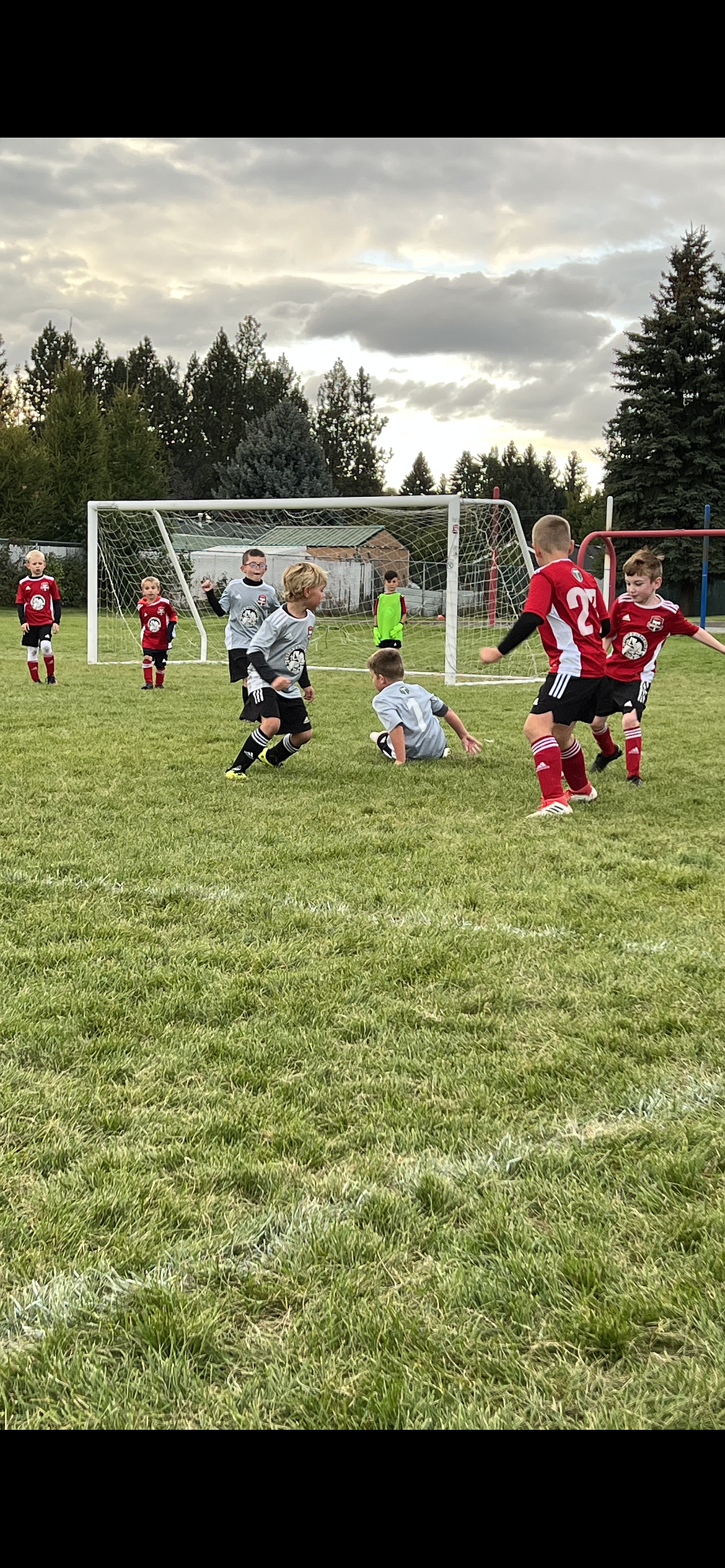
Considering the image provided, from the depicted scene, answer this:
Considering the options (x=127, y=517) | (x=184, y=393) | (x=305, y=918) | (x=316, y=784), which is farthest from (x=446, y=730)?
(x=184, y=393)

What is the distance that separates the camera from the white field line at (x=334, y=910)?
4.09 m

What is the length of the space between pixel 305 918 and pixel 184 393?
76.2 m

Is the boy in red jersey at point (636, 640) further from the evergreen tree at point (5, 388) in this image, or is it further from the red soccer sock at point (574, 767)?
the evergreen tree at point (5, 388)

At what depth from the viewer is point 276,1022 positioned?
327 cm

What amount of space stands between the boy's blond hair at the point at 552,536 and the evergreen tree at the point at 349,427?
68323 millimetres

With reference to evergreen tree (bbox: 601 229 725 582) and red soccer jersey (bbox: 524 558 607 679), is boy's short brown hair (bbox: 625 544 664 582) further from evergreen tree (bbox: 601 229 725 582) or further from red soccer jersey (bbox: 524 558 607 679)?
evergreen tree (bbox: 601 229 725 582)

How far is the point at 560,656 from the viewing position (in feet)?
22.8

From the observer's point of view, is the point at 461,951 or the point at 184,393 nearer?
the point at 461,951

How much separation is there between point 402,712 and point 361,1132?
19.2 ft

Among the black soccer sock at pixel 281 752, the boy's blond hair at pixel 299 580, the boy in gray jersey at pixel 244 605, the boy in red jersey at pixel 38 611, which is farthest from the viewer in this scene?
the boy in red jersey at pixel 38 611

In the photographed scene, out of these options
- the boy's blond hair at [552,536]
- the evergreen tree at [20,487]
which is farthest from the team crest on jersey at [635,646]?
the evergreen tree at [20,487]

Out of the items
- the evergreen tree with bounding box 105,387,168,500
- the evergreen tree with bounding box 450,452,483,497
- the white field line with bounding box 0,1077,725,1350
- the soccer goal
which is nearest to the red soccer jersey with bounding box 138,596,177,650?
the soccer goal
